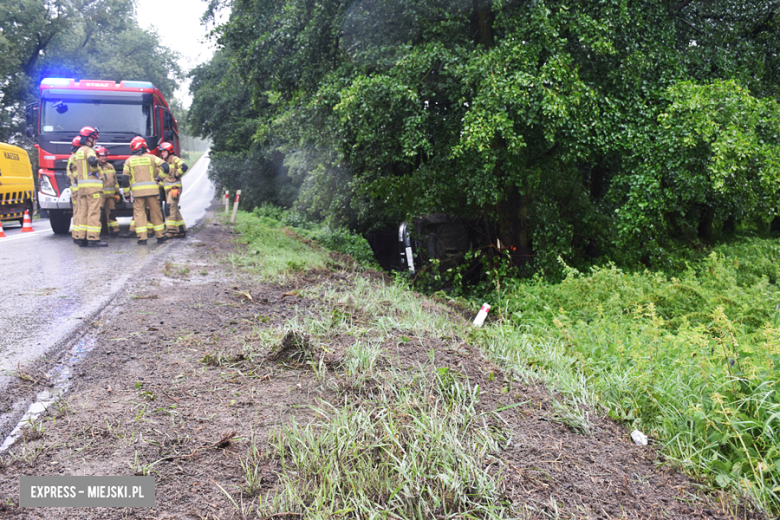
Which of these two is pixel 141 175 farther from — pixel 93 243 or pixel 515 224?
pixel 515 224

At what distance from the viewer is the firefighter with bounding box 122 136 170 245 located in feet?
33.7

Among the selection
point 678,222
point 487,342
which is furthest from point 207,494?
point 678,222

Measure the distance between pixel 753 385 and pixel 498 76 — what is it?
5066mm

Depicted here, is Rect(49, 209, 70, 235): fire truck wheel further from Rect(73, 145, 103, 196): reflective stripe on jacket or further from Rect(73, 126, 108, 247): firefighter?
Rect(73, 145, 103, 196): reflective stripe on jacket

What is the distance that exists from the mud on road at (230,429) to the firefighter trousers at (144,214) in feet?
21.2

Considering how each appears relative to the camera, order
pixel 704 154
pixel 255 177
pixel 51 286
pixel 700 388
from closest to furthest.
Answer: pixel 700 388, pixel 51 286, pixel 704 154, pixel 255 177

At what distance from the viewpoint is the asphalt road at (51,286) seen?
4.06 meters

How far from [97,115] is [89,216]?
2945 millimetres

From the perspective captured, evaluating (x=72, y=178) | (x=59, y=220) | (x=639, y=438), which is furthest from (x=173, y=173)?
(x=639, y=438)

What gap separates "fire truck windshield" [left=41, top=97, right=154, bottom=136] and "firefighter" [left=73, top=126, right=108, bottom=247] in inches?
63.7

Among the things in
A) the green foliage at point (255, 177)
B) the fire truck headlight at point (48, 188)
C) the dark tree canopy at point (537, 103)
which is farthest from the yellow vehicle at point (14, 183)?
the green foliage at point (255, 177)

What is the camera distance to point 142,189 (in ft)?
33.7

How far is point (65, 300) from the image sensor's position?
539 centimetres

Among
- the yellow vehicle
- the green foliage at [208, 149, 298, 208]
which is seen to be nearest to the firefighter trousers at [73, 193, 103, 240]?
the yellow vehicle
